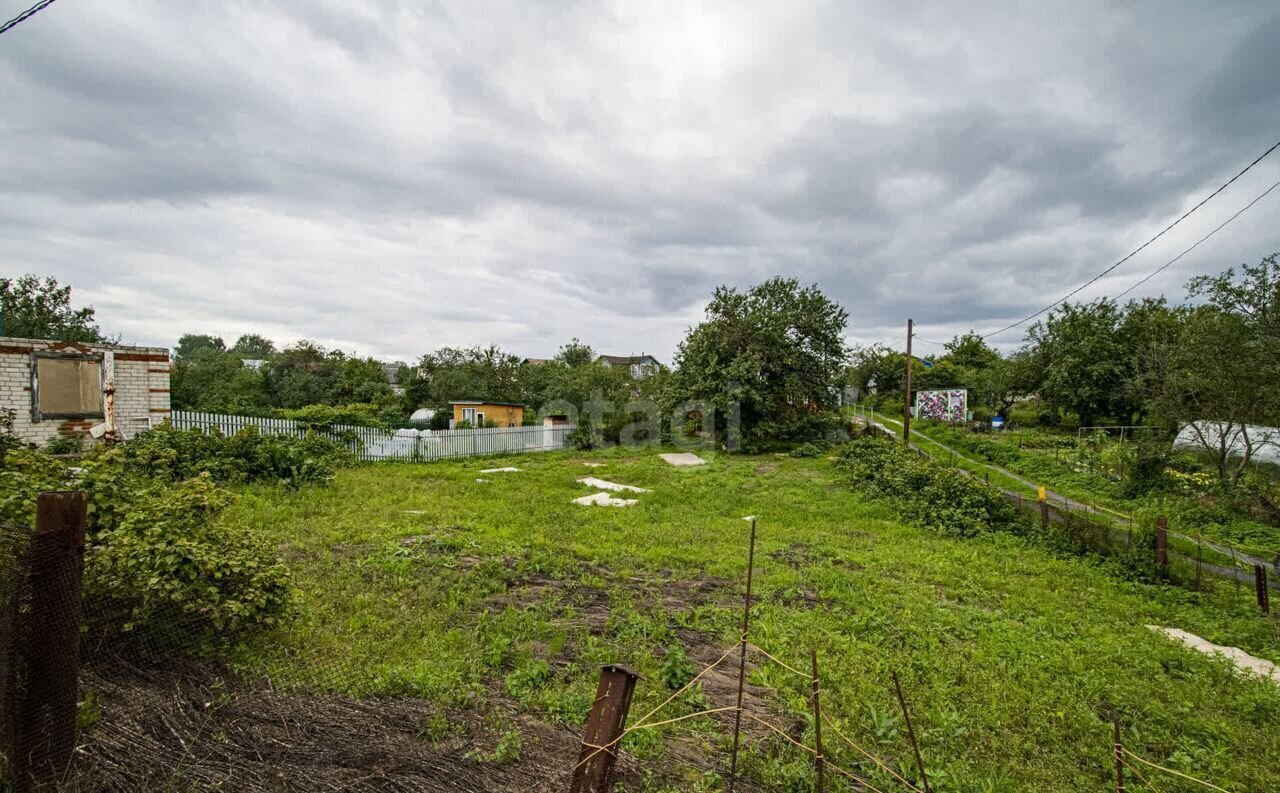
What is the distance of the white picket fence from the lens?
1383 centimetres

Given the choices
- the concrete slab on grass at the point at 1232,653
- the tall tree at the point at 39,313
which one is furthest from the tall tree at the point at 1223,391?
the tall tree at the point at 39,313

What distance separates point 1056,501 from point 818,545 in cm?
903

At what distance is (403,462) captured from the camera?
1552 cm

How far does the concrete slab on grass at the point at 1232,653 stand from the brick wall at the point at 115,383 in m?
17.9

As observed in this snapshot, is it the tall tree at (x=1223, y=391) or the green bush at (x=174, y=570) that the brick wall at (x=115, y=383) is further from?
the tall tree at (x=1223, y=391)

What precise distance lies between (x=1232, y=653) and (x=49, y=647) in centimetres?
894

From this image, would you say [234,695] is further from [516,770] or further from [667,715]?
[667,715]

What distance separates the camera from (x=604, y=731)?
1981 mm

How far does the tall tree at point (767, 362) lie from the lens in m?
20.5

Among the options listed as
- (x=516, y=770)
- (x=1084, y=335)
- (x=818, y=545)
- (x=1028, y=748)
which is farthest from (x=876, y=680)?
(x=1084, y=335)

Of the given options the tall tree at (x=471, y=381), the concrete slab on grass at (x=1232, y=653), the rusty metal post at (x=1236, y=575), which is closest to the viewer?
the concrete slab on grass at (x=1232, y=653)

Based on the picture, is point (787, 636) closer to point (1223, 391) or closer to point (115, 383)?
point (1223, 391)

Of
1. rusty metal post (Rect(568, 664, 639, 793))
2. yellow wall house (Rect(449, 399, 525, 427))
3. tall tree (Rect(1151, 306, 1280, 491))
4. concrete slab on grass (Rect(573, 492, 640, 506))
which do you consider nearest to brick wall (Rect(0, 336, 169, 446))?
concrete slab on grass (Rect(573, 492, 640, 506))

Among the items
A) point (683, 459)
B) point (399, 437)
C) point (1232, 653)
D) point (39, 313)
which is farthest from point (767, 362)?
point (39, 313)
